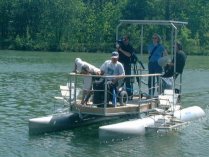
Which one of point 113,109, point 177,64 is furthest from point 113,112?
point 177,64

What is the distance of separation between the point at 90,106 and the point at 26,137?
1.90m

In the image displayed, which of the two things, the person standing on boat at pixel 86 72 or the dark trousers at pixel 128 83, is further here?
the dark trousers at pixel 128 83

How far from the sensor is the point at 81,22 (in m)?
84.6

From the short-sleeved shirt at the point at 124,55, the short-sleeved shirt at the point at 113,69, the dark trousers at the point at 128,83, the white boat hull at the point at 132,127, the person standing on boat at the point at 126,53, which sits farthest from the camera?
the short-sleeved shirt at the point at 124,55

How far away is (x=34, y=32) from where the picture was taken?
8219 centimetres

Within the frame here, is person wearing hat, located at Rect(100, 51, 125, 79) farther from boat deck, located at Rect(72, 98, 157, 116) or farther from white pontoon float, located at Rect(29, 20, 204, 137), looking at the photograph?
boat deck, located at Rect(72, 98, 157, 116)

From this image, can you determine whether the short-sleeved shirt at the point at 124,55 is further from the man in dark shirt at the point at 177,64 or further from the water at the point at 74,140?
the water at the point at 74,140

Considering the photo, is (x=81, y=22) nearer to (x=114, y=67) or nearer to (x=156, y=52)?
(x=156, y=52)

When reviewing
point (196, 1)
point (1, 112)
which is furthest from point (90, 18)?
point (1, 112)

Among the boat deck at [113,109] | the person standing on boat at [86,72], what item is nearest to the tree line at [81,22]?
the boat deck at [113,109]

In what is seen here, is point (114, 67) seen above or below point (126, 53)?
below

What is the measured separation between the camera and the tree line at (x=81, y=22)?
75.1 metres

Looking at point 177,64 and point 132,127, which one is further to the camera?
point 177,64

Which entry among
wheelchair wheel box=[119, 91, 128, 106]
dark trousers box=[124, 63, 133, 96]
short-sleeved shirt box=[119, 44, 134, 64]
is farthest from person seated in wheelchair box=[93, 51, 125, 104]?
short-sleeved shirt box=[119, 44, 134, 64]
